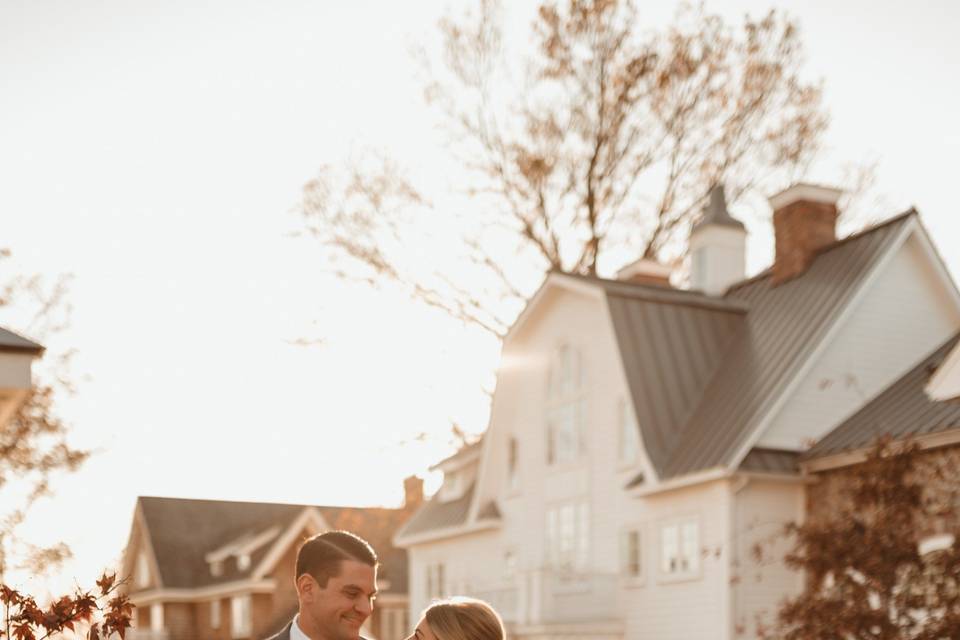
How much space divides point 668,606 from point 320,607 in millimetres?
18308

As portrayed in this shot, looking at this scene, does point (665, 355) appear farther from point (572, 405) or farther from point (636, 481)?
point (572, 405)

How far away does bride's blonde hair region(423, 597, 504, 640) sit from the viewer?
5488 millimetres

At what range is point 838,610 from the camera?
51.5 ft

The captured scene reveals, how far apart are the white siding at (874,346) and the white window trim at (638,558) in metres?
3.30

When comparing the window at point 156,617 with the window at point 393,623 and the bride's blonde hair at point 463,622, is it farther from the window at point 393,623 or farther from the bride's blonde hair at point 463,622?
the bride's blonde hair at point 463,622

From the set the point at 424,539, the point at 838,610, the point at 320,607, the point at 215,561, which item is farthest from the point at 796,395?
the point at 215,561

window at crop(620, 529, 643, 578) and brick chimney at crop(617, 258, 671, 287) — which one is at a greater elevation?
brick chimney at crop(617, 258, 671, 287)

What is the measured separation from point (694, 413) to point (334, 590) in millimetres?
19110

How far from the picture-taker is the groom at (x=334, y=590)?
17.1ft

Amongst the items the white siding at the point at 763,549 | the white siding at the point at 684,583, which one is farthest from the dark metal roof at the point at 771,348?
the white siding at the point at 763,549

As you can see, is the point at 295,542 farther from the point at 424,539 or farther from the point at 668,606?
the point at 668,606

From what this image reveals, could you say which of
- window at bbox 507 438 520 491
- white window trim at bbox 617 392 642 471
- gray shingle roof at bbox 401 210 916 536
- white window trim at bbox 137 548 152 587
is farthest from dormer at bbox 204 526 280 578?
gray shingle roof at bbox 401 210 916 536

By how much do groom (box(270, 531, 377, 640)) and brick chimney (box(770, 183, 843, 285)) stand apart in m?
20.1

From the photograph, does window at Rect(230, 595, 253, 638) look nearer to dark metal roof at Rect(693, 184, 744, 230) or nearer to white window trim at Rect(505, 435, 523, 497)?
white window trim at Rect(505, 435, 523, 497)
